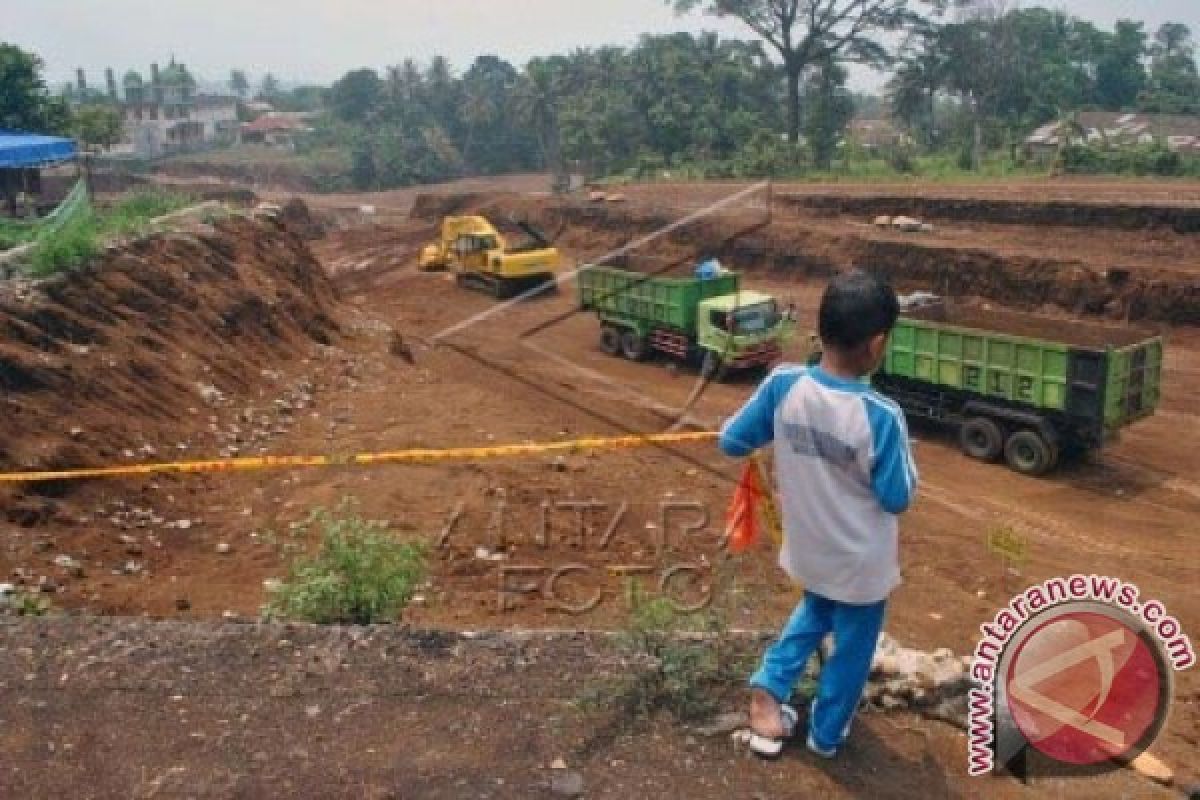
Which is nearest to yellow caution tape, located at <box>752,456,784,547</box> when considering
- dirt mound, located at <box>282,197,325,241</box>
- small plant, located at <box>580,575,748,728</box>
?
small plant, located at <box>580,575,748,728</box>

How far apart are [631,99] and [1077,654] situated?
153 feet

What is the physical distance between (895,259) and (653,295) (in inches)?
324

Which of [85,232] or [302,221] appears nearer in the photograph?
[85,232]

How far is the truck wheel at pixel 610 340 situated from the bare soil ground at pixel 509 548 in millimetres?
321

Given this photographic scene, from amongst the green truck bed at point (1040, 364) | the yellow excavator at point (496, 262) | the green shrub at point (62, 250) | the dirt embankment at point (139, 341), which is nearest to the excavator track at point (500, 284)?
the yellow excavator at point (496, 262)

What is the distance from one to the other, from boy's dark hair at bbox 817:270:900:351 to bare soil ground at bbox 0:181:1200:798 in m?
1.53

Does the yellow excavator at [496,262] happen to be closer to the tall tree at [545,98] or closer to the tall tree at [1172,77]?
the tall tree at [545,98]

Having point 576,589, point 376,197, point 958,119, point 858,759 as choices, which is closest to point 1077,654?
point 858,759

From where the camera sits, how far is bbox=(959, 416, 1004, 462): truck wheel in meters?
12.9

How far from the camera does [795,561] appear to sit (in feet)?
11.5

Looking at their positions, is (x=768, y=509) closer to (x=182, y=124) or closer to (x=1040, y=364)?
(x=1040, y=364)

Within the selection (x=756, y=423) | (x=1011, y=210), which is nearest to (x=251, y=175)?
(x=1011, y=210)

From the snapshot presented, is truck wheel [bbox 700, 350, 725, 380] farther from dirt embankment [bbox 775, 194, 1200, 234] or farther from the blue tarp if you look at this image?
the blue tarp

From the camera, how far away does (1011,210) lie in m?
24.4
